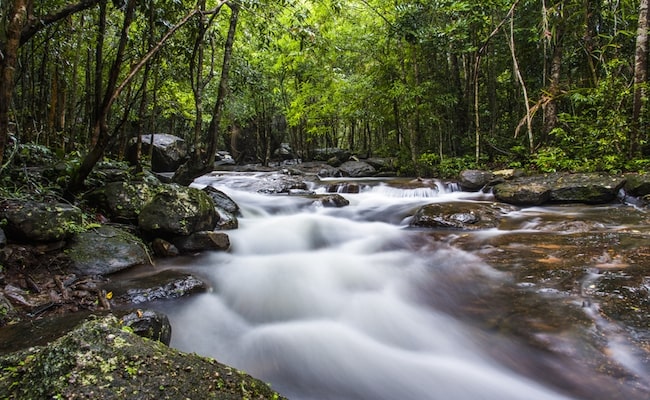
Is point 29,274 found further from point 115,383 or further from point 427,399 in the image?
point 427,399

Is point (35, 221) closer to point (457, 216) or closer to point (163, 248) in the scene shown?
point (163, 248)

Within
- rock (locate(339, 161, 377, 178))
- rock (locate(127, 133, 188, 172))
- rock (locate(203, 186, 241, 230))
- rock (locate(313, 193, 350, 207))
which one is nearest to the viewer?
rock (locate(203, 186, 241, 230))

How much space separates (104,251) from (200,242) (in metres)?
1.34

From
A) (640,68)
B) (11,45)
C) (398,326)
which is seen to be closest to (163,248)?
(11,45)

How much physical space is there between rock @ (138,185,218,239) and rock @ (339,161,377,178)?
10.8 metres

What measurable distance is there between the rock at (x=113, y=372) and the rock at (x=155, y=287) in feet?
8.01

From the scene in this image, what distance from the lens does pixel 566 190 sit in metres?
8.16

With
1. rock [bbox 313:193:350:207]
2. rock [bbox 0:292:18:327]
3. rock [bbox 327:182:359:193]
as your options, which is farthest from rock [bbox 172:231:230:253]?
rock [bbox 327:182:359:193]

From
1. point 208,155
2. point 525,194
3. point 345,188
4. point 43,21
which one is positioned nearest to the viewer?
point 43,21

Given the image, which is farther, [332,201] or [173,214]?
[332,201]

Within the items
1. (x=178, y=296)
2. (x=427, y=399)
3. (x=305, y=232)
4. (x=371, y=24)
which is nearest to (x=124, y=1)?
(x=178, y=296)

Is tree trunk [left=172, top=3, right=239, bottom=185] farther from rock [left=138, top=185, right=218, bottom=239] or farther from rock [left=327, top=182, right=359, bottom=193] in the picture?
rock [left=327, top=182, right=359, bottom=193]

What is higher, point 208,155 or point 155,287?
point 208,155

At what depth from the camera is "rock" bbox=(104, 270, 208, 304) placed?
3969 mm
